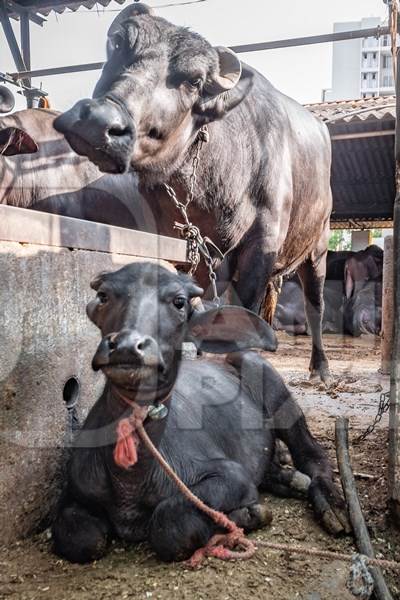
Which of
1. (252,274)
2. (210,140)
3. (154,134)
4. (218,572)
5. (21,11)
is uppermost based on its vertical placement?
(21,11)

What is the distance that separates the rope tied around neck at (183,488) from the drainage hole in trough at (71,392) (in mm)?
543

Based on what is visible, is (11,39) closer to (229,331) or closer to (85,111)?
(85,111)

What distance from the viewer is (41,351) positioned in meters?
2.41

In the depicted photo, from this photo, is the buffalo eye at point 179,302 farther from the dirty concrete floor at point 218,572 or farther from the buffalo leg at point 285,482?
the buffalo leg at point 285,482

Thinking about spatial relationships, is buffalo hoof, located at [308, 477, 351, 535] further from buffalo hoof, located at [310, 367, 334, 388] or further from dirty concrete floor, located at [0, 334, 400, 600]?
buffalo hoof, located at [310, 367, 334, 388]

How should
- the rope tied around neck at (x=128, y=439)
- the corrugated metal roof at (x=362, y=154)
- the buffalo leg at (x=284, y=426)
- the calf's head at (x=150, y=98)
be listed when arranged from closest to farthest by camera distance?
the rope tied around neck at (x=128, y=439)
the calf's head at (x=150, y=98)
the buffalo leg at (x=284, y=426)
the corrugated metal roof at (x=362, y=154)

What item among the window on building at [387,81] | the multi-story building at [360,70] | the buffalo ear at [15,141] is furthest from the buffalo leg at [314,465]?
the window on building at [387,81]

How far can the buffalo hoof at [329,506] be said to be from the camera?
7.95 feet

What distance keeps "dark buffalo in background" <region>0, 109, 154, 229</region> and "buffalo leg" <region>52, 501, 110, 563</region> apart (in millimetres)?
2387

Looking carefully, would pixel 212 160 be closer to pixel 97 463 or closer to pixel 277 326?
pixel 97 463

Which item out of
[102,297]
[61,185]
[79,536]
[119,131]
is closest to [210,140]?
[119,131]

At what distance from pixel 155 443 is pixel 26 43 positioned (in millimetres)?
5437

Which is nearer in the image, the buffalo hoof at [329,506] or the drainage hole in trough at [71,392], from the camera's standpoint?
the buffalo hoof at [329,506]

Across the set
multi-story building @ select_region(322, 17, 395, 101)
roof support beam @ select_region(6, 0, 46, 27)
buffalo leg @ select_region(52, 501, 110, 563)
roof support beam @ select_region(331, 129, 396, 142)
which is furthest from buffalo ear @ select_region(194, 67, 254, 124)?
multi-story building @ select_region(322, 17, 395, 101)
